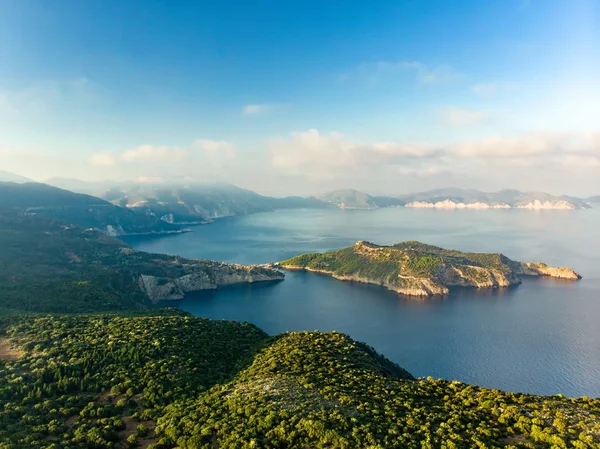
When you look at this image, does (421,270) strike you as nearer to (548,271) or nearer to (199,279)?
(548,271)

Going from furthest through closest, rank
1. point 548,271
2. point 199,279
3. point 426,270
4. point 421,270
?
point 548,271
point 199,279
point 421,270
point 426,270

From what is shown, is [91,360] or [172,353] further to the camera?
[172,353]

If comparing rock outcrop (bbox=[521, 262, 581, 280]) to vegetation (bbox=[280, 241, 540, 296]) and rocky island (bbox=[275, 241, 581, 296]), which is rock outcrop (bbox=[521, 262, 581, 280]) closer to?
rocky island (bbox=[275, 241, 581, 296])

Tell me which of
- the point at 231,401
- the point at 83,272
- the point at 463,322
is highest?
the point at 231,401

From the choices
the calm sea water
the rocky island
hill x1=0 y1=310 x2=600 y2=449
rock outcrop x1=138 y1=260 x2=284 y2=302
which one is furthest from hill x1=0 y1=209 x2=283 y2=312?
the rocky island

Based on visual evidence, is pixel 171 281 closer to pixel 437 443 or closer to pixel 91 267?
pixel 91 267

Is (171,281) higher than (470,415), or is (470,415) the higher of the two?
(470,415)

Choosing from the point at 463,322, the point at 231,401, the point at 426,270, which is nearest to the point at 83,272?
the point at 231,401

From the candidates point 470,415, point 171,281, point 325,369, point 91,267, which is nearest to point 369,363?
point 325,369
